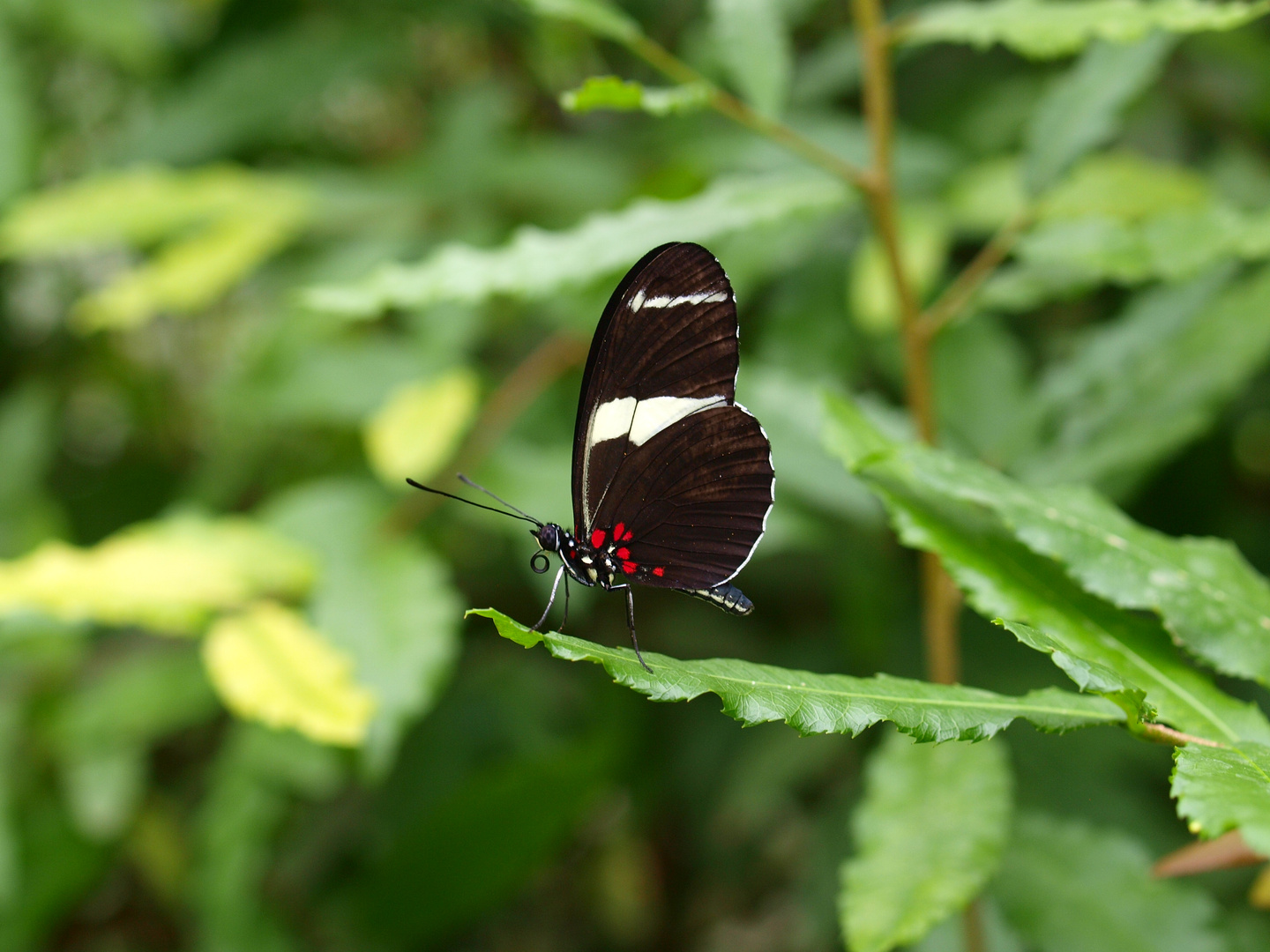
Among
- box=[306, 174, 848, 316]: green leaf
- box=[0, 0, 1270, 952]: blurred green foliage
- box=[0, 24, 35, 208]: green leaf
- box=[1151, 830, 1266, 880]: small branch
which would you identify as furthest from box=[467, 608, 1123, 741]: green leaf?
box=[0, 24, 35, 208]: green leaf

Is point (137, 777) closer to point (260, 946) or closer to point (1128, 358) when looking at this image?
point (260, 946)

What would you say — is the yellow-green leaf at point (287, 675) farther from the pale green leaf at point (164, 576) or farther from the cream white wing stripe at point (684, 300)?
the cream white wing stripe at point (684, 300)

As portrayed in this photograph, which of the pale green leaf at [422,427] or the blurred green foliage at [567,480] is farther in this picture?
the pale green leaf at [422,427]

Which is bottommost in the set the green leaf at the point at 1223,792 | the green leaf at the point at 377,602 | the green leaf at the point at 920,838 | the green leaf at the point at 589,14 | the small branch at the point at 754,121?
the green leaf at the point at 377,602

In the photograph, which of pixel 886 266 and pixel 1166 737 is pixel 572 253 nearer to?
pixel 886 266

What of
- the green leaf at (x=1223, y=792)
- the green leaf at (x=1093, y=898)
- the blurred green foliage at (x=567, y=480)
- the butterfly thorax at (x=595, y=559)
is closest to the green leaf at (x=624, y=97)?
the blurred green foliage at (x=567, y=480)

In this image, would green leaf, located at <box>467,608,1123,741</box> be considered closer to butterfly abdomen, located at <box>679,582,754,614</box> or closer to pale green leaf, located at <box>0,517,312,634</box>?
butterfly abdomen, located at <box>679,582,754,614</box>

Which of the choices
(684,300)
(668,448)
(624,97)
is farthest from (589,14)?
(668,448)
